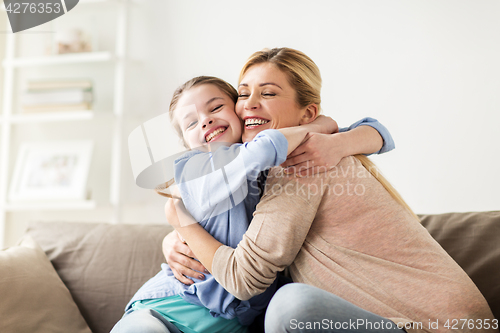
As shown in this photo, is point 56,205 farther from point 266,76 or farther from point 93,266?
point 266,76

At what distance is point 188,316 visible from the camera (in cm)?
102

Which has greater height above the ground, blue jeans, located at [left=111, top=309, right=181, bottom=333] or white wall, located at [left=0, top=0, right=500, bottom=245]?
white wall, located at [left=0, top=0, right=500, bottom=245]

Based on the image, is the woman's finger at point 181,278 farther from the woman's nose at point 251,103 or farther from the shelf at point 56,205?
the shelf at point 56,205

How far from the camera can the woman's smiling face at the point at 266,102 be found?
104 cm

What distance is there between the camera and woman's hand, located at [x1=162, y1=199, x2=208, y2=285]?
1.05m

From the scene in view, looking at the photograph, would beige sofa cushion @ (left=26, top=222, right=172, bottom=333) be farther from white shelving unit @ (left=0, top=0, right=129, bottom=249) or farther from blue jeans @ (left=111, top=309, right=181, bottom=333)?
white shelving unit @ (left=0, top=0, right=129, bottom=249)

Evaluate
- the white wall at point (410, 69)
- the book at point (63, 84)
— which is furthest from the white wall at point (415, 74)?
the book at point (63, 84)

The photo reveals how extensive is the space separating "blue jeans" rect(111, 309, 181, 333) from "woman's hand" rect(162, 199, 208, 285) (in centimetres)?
11

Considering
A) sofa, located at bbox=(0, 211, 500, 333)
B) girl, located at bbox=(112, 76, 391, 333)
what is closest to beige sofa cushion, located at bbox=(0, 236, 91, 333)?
sofa, located at bbox=(0, 211, 500, 333)

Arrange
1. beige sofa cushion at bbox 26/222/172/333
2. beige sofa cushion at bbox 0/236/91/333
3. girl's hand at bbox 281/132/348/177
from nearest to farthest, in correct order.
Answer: girl's hand at bbox 281/132/348/177, beige sofa cushion at bbox 0/236/91/333, beige sofa cushion at bbox 26/222/172/333

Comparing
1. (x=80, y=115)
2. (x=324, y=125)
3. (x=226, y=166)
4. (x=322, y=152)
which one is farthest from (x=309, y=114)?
(x=80, y=115)

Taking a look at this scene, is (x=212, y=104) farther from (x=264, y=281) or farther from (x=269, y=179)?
(x=264, y=281)

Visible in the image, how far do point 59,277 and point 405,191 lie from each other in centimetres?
154

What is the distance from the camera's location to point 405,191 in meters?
1.95
